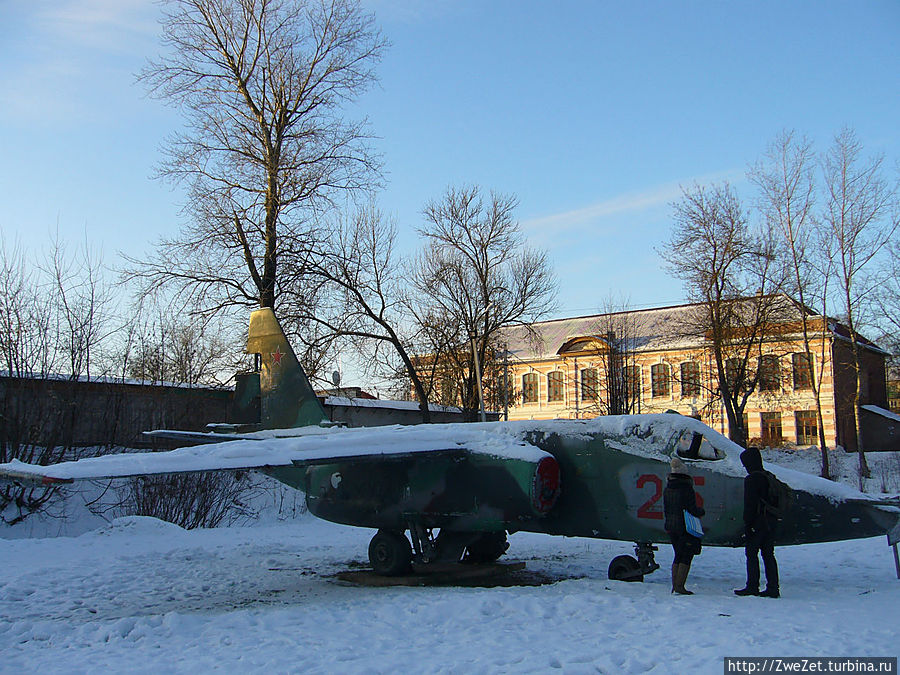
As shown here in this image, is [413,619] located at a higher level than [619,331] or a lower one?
lower

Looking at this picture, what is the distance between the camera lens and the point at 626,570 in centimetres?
917

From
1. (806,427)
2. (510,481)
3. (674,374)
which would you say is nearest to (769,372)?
(806,427)

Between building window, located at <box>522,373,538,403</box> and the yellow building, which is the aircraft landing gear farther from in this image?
building window, located at <box>522,373,538,403</box>

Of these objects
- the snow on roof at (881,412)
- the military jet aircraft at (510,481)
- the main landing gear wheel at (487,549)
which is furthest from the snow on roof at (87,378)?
the snow on roof at (881,412)

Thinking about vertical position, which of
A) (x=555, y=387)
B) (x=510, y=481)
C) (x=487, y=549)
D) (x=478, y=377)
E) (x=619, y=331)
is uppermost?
(x=619, y=331)

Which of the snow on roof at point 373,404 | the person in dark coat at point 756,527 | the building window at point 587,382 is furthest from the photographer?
the building window at point 587,382

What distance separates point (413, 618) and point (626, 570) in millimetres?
3194

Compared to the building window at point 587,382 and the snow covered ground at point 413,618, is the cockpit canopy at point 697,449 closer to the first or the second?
the snow covered ground at point 413,618

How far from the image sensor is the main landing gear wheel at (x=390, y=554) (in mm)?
10555

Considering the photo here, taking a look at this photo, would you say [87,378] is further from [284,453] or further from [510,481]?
[510,481]

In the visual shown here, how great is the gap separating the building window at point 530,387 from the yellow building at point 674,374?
0.07 metres

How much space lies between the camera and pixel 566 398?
46.4 m

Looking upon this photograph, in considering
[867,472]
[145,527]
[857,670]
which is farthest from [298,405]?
[867,472]

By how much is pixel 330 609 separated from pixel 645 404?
123 feet
